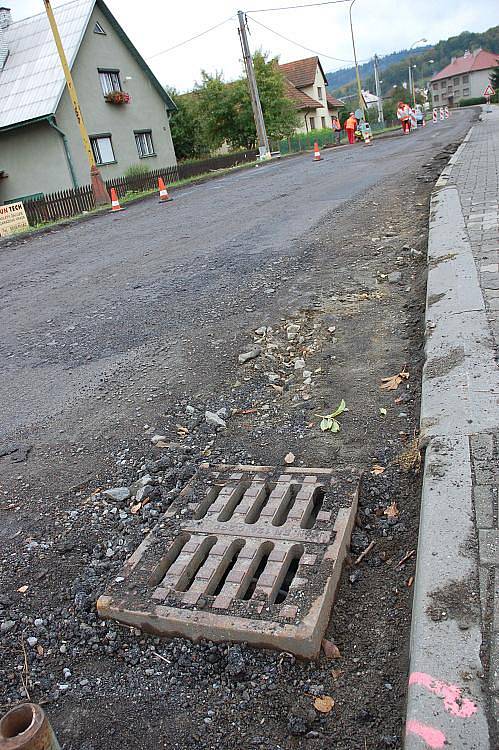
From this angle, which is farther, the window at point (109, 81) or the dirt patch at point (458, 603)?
the window at point (109, 81)

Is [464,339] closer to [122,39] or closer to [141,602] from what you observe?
[141,602]

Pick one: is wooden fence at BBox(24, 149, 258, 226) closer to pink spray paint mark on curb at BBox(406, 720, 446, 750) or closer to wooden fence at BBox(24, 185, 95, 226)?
wooden fence at BBox(24, 185, 95, 226)

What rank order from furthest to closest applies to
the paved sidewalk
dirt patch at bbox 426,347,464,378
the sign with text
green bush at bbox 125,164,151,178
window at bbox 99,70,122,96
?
green bush at bbox 125,164,151,178, window at bbox 99,70,122,96, the sign with text, dirt patch at bbox 426,347,464,378, the paved sidewalk

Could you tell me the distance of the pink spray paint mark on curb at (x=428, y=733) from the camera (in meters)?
1.38

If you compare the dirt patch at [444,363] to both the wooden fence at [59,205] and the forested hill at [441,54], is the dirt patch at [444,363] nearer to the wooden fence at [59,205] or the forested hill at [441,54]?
the wooden fence at [59,205]

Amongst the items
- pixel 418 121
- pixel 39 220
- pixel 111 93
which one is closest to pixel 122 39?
pixel 111 93

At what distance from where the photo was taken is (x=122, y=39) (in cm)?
2744

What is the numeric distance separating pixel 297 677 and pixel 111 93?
93.9ft

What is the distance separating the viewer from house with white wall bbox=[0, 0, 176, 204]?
77.4 ft

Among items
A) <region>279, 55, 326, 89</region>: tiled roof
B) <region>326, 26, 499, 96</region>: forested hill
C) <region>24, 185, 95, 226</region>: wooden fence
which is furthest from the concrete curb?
<region>326, 26, 499, 96</region>: forested hill

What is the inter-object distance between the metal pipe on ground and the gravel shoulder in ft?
1.27

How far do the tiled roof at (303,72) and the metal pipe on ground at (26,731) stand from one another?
6003 centimetres

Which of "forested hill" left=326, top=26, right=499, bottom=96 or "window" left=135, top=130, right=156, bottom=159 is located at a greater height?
"forested hill" left=326, top=26, right=499, bottom=96

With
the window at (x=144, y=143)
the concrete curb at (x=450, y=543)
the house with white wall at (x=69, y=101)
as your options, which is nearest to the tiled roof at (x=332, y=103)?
the house with white wall at (x=69, y=101)
